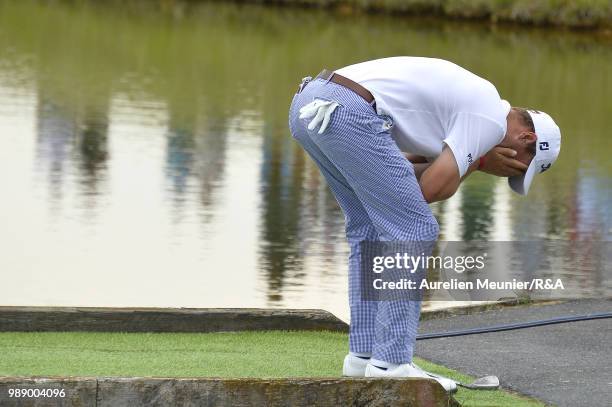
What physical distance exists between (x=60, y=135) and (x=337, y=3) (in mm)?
26732

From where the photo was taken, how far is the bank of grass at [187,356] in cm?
652

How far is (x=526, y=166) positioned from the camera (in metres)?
6.15

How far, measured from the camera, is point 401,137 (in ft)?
19.7

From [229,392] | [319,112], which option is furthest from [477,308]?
[229,392]

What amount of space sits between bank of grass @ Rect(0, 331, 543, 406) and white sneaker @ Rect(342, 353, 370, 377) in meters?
0.30

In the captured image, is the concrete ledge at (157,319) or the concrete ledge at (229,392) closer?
the concrete ledge at (229,392)

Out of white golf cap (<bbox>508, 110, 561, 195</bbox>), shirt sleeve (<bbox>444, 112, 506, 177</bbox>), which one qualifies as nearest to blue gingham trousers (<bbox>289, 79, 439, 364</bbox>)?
shirt sleeve (<bbox>444, 112, 506, 177</bbox>)

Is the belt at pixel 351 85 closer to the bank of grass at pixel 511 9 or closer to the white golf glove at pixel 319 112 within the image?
the white golf glove at pixel 319 112

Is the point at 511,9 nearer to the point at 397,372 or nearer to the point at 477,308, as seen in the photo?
the point at 477,308

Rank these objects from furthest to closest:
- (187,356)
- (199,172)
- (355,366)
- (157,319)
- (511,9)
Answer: (511,9)
(199,172)
(157,319)
(187,356)
(355,366)

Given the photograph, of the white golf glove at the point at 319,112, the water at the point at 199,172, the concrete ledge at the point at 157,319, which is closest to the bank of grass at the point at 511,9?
the water at the point at 199,172

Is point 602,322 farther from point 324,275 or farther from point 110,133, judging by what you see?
point 110,133

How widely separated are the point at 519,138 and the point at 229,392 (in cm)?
156

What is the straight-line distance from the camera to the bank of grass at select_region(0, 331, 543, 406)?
6520 millimetres
